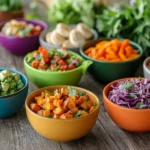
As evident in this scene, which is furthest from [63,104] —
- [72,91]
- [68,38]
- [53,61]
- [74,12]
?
[74,12]

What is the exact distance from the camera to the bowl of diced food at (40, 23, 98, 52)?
7.13 feet

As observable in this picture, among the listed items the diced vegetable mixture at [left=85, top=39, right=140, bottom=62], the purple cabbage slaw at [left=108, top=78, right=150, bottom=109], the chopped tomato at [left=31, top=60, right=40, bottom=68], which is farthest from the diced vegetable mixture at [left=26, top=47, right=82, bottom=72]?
the purple cabbage slaw at [left=108, top=78, right=150, bottom=109]

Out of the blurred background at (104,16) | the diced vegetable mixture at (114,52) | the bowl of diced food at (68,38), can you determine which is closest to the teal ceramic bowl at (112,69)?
the diced vegetable mixture at (114,52)

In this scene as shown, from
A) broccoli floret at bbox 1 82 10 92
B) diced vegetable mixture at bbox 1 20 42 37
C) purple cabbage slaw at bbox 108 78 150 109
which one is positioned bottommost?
diced vegetable mixture at bbox 1 20 42 37

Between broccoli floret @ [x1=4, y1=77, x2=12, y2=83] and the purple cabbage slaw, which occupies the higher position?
the purple cabbage slaw

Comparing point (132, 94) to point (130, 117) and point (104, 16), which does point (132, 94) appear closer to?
point (130, 117)

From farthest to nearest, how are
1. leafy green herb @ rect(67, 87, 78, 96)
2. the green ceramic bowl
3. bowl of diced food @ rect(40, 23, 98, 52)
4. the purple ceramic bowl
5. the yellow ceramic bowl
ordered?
the purple ceramic bowl, bowl of diced food @ rect(40, 23, 98, 52), the green ceramic bowl, leafy green herb @ rect(67, 87, 78, 96), the yellow ceramic bowl

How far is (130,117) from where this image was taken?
4.87 ft

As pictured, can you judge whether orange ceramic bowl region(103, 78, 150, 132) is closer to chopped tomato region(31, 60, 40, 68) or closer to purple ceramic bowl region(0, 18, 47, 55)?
chopped tomato region(31, 60, 40, 68)

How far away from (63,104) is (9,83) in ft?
0.97

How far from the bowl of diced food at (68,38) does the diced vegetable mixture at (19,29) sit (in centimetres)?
12

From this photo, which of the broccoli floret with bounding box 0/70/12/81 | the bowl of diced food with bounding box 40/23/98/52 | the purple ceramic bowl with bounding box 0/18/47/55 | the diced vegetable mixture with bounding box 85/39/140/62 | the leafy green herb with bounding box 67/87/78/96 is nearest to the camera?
the leafy green herb with bounding box 67/87/78/96

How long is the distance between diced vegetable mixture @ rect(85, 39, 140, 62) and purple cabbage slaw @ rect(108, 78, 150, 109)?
0.37 meters

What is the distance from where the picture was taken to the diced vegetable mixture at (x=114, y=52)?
6.46 ft
